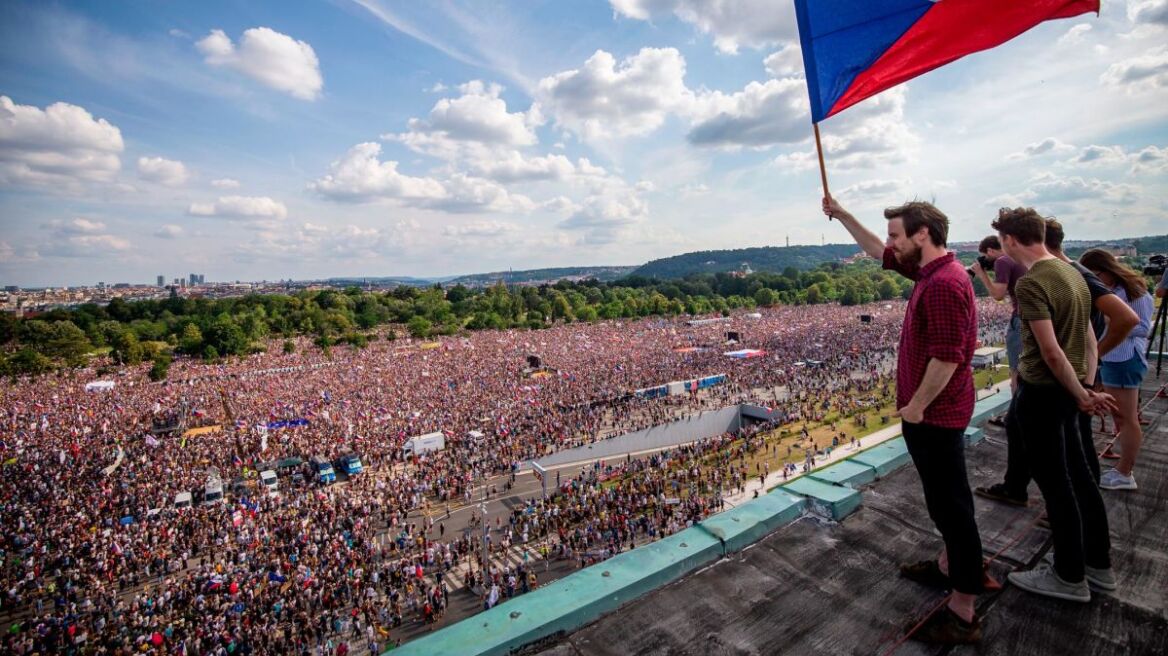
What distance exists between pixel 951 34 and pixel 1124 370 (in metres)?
2.76

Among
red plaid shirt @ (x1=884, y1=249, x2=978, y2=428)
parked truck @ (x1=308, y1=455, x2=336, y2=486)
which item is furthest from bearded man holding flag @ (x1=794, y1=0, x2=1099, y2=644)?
parked truck @ (x1=308, y1=455, x2=336, y2=486)

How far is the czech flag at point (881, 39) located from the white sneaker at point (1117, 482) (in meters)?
3.18

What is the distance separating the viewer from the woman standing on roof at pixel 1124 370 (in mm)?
3727

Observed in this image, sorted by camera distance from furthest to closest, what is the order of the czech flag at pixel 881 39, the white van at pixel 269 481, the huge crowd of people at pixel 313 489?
the white van at pixel 269 481 < the huge crowd of people at pixel 313 489 < the czech flag at pixel 881 39

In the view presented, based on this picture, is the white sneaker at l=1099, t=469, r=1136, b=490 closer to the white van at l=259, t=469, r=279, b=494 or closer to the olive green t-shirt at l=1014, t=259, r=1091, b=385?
the olive green t-shirt at l=1014, t=259, r=1091, b=385

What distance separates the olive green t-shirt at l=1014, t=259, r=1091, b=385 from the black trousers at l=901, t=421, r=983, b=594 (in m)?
0.61

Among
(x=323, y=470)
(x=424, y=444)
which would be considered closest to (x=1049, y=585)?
(x=323, y=470)

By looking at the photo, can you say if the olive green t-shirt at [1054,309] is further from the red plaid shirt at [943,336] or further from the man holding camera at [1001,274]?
the man holding camera at [1001,274]

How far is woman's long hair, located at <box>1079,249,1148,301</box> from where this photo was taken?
368 cm

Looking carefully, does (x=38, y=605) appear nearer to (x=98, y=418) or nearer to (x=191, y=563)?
(x=191, y=563)

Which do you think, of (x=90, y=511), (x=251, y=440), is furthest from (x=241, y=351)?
(x=90, y=511)

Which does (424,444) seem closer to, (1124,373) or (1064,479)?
(1124,373)

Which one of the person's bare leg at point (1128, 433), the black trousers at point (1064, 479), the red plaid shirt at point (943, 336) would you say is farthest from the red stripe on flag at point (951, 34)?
the person's bare leg at point (1128, 433)

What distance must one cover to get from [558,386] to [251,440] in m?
17.1
